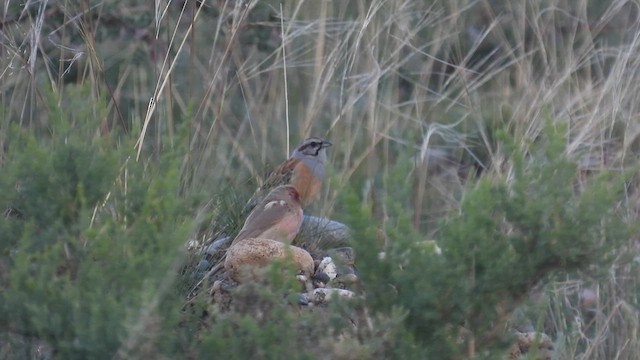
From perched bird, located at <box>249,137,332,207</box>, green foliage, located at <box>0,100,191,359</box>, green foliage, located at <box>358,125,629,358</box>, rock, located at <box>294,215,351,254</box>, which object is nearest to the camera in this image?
green foliage, located at <box>0,100,191,359</box>

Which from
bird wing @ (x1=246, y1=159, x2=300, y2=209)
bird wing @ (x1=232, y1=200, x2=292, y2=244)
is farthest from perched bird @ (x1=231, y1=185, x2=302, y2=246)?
bird wing @ (x1=246, y1=159, x2=300, y2=209)

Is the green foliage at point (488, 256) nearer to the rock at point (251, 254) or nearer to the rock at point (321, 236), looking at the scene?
the rock at point (251, 254)

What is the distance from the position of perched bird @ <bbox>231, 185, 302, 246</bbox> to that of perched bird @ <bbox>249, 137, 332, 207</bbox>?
46 centimetres

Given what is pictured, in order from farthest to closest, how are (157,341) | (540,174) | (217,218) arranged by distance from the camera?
(217,218) < (540,174) < (157,341)

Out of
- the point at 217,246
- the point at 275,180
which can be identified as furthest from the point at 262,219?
the point at 275,180

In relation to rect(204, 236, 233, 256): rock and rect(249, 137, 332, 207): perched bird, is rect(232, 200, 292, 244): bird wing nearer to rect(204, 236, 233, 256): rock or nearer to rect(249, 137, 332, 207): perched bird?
rect(204, 236, 233, 256): rock

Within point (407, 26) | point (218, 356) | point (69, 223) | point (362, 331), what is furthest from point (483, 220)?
point (407, 26)

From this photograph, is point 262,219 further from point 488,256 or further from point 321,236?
point 488,256

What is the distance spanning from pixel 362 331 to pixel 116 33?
3.66m

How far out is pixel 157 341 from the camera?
305 cm

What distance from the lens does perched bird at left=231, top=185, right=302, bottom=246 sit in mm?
4773

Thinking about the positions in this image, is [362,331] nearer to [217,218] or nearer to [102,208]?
[102,208]

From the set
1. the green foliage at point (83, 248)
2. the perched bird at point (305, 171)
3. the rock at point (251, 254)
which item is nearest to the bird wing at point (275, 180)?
the perched bird at point (305, 171)

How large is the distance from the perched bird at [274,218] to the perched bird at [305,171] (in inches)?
18.2
